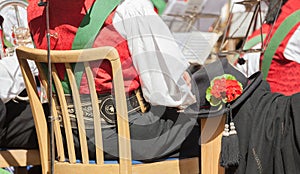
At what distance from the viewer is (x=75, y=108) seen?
4.61ft

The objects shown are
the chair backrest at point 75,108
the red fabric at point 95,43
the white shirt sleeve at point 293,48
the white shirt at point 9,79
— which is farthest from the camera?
the white shirt sleeve at point 293,48

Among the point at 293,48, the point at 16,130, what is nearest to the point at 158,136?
the point at 16,130

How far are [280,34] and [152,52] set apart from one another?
878 millimetres

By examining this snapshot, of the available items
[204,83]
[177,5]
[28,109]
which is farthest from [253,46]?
[28,109]

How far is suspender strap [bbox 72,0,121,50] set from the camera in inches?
55.6

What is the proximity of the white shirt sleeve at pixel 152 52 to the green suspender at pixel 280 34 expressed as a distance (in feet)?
2.64

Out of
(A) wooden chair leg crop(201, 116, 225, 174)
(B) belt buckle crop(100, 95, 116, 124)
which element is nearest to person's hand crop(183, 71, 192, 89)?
(A) wooden chair leg crop(201, 116, 225, 174)

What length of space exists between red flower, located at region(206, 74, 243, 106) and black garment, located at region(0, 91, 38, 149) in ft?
2.09

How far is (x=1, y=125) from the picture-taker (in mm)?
1622

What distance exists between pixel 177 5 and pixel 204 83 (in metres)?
1.45

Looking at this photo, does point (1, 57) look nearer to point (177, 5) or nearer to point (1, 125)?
point (1, 125)

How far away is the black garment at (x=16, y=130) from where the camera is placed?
1.64m

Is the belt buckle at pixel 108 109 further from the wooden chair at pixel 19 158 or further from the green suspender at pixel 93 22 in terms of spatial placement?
the wooden chair at pixel 19 158

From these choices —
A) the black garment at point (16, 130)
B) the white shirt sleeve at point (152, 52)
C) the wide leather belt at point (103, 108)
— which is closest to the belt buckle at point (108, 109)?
the wide leather belt at point (103, 108)
